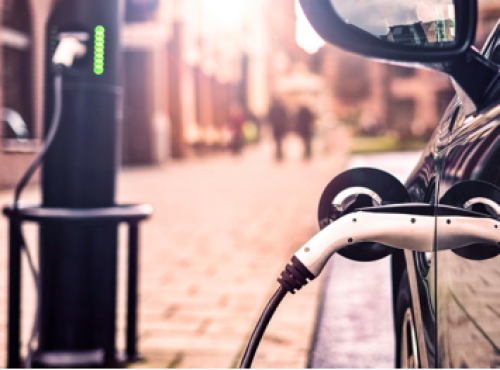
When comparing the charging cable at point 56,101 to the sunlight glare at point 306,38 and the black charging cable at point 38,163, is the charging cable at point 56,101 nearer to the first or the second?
the black charging cable at point 38,163

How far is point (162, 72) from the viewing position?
2272 cm

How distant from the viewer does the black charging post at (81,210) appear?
322 centimetres

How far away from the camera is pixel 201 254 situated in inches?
261

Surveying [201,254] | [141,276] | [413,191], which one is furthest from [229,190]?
[413,191]

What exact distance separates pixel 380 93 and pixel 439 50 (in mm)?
73731

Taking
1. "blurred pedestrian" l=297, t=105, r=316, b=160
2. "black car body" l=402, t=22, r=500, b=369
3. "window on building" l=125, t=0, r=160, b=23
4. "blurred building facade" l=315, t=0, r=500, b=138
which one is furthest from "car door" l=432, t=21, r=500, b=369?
"blurred building facade" l=315, t=0, r=500, b=138

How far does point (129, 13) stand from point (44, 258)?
1860cm

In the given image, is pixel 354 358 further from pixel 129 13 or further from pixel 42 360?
pixel 129 13

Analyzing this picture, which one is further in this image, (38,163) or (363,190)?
(38,163)

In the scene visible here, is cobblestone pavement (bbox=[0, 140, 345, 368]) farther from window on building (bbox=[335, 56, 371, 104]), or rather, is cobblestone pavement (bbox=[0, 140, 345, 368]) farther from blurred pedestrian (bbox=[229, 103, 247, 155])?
window on building (bbox=[335, 56, 371, 104])

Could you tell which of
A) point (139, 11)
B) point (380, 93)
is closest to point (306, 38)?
point (139, 11)

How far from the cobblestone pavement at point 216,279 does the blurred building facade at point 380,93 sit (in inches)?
2008

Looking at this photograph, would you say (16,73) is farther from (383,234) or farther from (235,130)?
(235,130)

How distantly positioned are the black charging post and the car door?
221 cm
